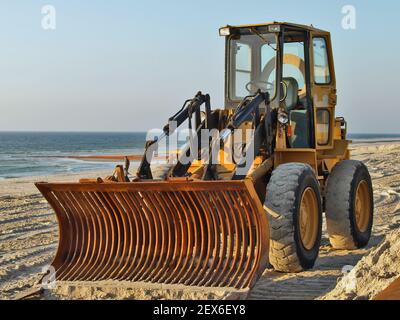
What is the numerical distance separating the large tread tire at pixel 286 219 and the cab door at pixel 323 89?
1.79 meters

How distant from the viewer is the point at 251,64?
8727mm

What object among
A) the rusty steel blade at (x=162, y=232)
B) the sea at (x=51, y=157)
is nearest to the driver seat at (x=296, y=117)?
the rusty steel blade at (x=162, y=232)

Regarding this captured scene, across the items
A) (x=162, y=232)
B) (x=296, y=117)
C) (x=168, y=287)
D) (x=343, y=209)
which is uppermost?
(x=296, y=117)

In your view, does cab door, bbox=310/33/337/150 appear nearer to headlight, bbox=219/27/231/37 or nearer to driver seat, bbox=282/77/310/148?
driver seat, bbox=282/77/310/148

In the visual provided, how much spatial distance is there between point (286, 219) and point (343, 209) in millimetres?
1925

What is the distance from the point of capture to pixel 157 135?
7938 mm

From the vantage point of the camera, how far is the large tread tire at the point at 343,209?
8516 millimetres

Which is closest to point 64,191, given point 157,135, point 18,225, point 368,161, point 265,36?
point 157,135

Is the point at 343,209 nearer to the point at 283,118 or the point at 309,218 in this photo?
the point at 309,218

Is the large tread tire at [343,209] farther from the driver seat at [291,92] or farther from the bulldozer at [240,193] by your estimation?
the driver seat at [291,92]

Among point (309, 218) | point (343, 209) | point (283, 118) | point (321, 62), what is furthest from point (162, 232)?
point (321, 62)

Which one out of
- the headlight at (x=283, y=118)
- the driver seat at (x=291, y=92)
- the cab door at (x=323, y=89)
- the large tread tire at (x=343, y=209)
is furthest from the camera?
the cab door at (x=323, y=89)
